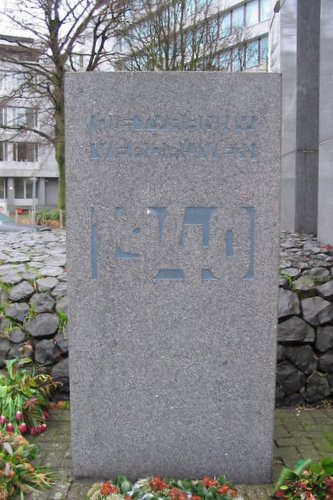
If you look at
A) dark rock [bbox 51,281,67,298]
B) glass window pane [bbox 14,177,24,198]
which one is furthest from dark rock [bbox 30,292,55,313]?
glass window pane [bbox 14,177,24,198]

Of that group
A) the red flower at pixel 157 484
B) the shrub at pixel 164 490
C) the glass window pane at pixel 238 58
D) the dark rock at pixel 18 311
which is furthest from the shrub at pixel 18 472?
the glass window pane at pixel 238 58

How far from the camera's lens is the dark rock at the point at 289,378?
4.15 meters

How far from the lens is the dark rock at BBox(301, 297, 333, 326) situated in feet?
13.9

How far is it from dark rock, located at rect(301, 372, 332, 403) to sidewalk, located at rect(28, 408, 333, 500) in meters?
0.11

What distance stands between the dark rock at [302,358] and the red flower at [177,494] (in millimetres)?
1772

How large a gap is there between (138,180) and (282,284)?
2054 millimetres

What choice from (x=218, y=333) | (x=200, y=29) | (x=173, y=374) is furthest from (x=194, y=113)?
(x=200, y=29)

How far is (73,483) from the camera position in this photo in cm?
306

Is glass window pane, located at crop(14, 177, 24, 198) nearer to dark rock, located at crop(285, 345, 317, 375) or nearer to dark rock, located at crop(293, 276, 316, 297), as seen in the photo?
dark rock, located at crop(293, 276, 316, 297)

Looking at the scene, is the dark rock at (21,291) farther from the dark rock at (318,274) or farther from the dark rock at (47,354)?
the dark rock at (318,274)

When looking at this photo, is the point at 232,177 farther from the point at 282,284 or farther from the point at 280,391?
the point at 280,391

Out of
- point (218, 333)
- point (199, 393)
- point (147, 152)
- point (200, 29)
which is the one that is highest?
point (200, 29)

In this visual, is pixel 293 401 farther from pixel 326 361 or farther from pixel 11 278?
pixel 11 278

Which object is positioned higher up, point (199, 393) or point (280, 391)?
point (199, 393)
